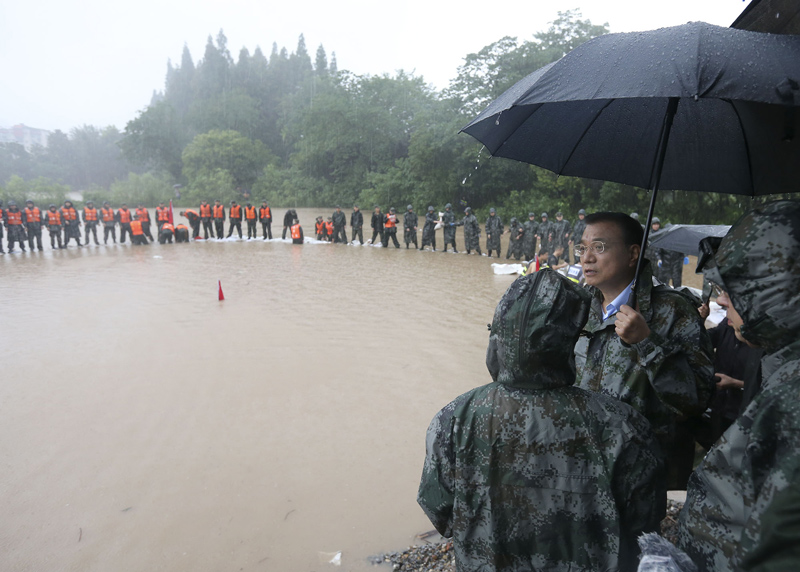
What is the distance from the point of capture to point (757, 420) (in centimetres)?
109

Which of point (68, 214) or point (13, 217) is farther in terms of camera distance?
point (68, 214)

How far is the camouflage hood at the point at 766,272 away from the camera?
3.86 feet

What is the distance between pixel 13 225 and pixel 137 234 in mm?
3739

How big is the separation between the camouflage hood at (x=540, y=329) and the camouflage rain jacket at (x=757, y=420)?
1.29ft

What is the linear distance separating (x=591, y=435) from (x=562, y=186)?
82.1ft

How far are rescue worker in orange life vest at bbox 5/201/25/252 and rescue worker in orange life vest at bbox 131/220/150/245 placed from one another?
3372 mm

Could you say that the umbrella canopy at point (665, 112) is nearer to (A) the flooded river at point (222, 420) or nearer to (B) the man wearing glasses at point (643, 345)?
(B) the man wearing glasses at point (643, 345)

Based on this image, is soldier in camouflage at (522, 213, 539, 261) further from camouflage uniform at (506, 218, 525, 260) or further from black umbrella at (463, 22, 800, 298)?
black umbrella at (463, 22, 800, 298)

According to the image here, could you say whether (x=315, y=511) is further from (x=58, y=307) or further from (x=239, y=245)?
(x=239, y=245)

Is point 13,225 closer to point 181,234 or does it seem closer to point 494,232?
point 181,234

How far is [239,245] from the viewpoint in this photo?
19.5 m

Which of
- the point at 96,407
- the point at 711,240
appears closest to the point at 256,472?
the point at 96,407

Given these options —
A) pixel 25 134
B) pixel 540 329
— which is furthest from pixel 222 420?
pixel 25 134

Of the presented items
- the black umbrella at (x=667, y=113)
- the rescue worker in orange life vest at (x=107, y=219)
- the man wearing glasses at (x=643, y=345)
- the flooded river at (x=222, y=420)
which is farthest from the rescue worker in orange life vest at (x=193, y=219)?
the man wearing glasses at (x=643, y=345)
